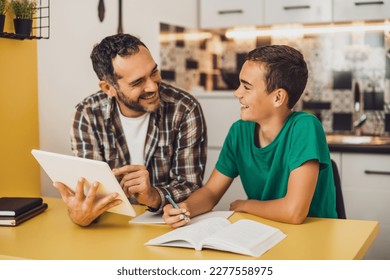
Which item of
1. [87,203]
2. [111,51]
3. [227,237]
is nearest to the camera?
[227,237]

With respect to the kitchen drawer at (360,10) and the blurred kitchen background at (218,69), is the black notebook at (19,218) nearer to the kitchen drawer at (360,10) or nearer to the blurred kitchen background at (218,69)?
the blurred kitchen background at (218,69)

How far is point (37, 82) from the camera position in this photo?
2439 millimetres

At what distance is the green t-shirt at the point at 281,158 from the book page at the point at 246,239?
0.91 feet

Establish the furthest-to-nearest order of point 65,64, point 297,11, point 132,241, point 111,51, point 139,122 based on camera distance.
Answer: point 297,11
point 65,64
point 139,122
point 111,51
point 132,241

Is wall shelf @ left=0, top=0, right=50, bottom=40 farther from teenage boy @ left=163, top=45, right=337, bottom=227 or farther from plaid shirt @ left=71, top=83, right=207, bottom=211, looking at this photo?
teenage boy @ left=163, top=45, right=337, bottom=227

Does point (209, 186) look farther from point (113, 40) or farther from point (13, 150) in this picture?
point (13, 150)

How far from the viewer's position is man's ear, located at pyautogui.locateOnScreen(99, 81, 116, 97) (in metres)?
2.10

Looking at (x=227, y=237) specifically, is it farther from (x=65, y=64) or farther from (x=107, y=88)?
(x=65, y=64)

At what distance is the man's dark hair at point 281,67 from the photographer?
1.83 meters

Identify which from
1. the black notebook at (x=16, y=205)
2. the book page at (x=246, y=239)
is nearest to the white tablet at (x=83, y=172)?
the black notebook at (x=16, y=205)

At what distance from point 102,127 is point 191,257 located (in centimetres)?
88

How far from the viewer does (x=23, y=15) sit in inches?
85.6

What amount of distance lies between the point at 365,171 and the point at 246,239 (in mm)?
1698

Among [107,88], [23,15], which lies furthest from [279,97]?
[23,15]
